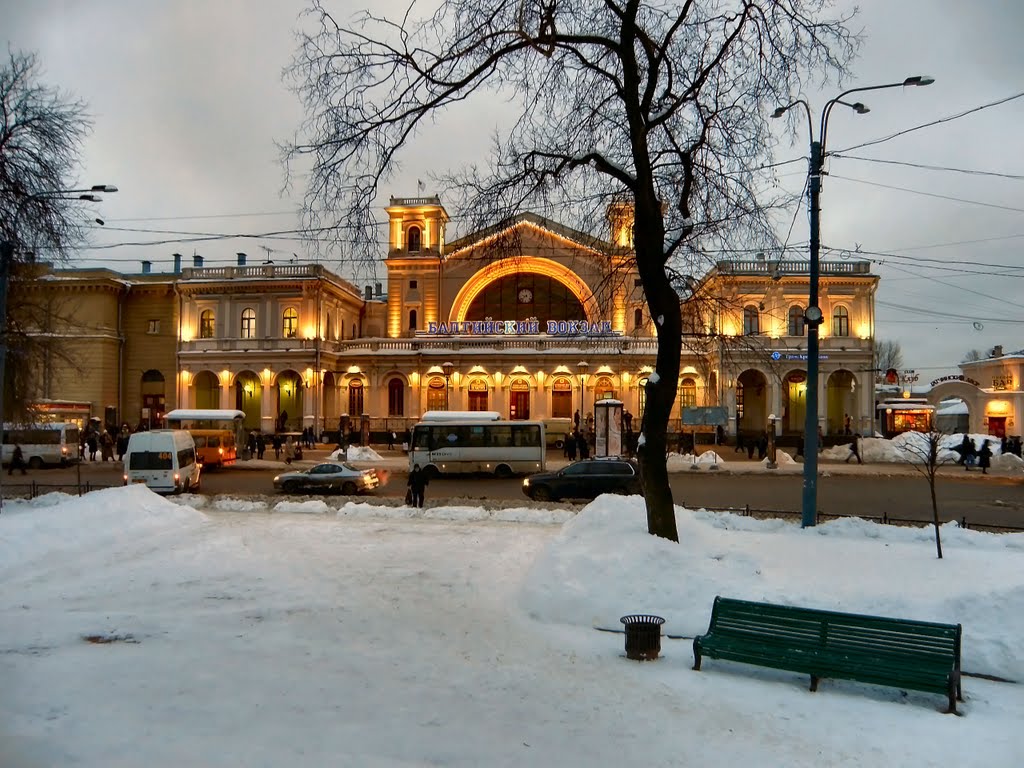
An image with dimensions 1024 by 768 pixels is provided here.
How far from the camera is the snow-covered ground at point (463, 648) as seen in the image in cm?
564

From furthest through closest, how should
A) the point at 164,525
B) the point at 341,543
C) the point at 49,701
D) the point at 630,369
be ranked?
the point at 630,369 → the point at 164,525 → the point at 341,543 → the point at 49,701

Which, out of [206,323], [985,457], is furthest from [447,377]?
[985,457]

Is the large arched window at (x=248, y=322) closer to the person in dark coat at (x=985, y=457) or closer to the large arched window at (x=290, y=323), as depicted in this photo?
the large arched window at (x=290, y=323)

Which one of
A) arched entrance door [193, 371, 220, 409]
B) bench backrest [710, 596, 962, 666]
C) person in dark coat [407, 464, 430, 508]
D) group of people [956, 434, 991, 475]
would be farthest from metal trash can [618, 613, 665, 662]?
arched entrance door [193, 371, 220, 409]

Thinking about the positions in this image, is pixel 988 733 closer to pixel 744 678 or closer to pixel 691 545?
pixel 744 678

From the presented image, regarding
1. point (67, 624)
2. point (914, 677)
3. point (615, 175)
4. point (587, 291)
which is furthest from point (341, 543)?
point (587, 291)

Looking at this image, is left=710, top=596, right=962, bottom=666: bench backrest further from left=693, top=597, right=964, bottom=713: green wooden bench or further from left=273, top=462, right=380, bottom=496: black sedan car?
left=273, top=462, right=380, bottom=496: black sedan car

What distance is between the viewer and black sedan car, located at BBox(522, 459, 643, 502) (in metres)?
21.5

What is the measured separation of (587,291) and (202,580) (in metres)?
45.4

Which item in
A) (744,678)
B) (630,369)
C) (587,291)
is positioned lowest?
(744,678)

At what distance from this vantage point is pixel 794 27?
32.9ft

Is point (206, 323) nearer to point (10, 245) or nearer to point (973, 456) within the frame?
point (10, 245)

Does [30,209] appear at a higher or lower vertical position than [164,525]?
higher

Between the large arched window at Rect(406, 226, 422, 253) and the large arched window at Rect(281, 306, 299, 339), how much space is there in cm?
1165
